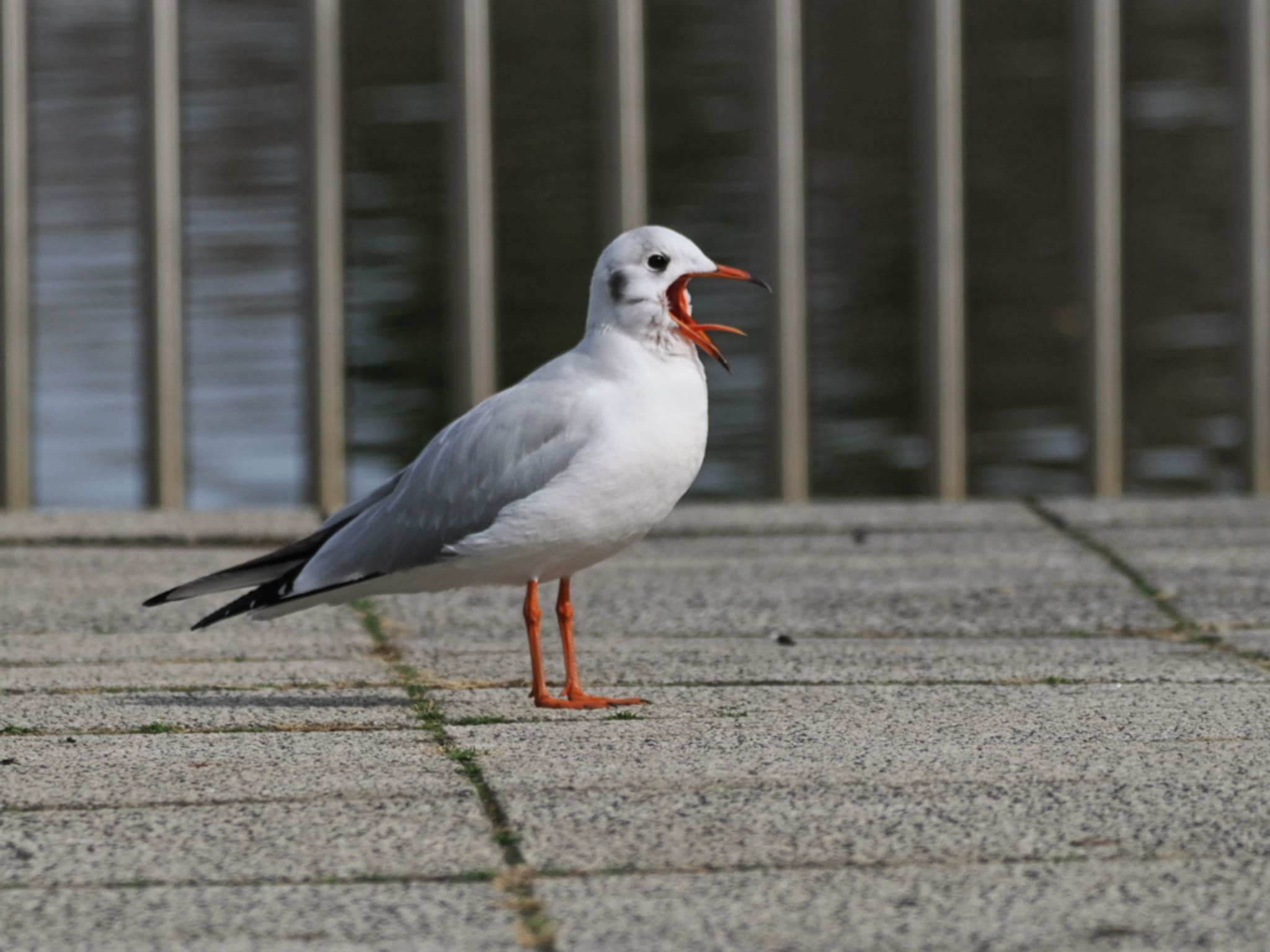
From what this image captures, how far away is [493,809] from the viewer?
317 cm

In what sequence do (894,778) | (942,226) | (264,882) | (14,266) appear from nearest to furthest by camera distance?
(264,882)
(894,778)
(14,266)
(942,226)

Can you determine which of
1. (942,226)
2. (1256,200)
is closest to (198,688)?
(942,226)

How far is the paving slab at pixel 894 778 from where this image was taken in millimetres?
2965

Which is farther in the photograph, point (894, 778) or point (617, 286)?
point (617, 286)

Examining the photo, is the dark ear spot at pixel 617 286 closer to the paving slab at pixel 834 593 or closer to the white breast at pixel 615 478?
the white breast at pixel 615 478

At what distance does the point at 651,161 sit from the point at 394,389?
144 centimetres

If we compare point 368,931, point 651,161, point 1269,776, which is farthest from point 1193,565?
point 368,931

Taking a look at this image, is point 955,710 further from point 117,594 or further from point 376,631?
point 117,594

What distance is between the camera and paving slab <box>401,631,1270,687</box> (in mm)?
4379

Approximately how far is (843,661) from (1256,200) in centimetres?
347

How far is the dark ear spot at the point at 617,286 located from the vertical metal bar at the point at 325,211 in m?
3.03

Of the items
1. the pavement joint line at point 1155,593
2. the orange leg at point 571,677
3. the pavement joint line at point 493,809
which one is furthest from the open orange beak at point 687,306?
the pavement joint line at point 1155,593

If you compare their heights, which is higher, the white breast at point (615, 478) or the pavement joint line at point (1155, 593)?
the white breast at point (615, 478)

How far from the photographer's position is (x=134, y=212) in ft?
25.6
